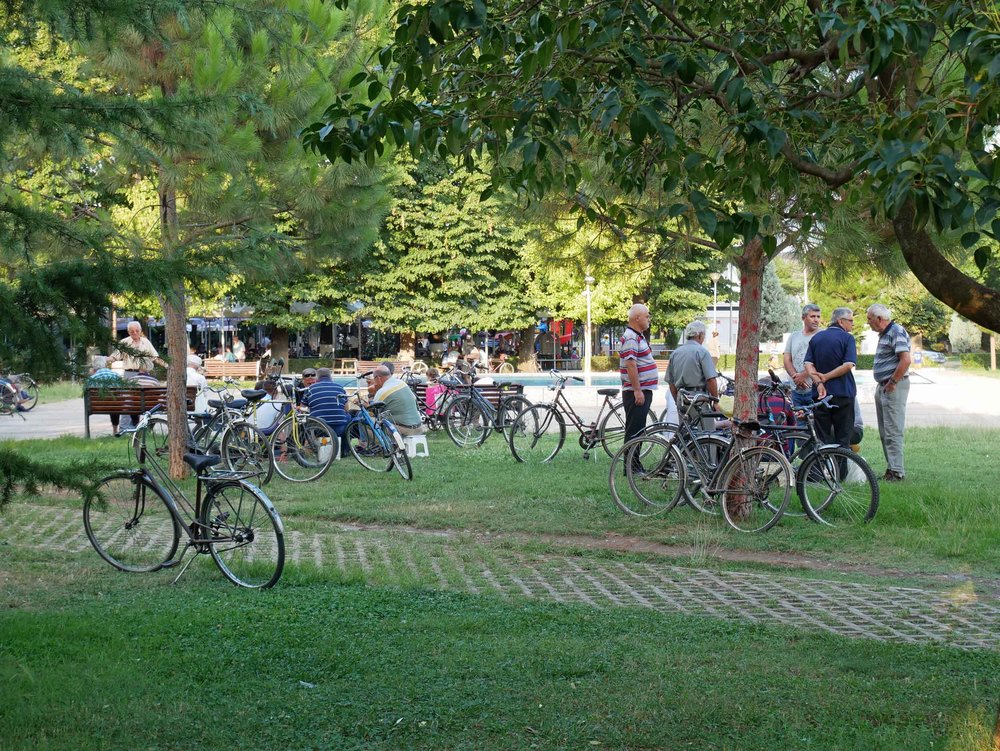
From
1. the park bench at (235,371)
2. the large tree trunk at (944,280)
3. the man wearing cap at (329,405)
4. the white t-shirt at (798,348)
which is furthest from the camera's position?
the park bench at (235,371)

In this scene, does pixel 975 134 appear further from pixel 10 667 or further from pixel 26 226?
pixel 10 667

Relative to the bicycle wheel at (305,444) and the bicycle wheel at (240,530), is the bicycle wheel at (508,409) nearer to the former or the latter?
the bicycle wheel at (305,444)

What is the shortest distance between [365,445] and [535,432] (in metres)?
2.60

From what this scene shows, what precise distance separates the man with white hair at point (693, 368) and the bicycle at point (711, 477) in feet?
4.05

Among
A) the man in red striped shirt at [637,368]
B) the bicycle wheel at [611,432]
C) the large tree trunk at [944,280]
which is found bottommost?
the bicycle wheel at [611,432]

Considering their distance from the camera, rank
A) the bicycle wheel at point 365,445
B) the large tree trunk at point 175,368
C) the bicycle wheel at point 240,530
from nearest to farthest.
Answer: the bicycle wheel at point 240,530, the large tree trunk at point 175,368, the bicycle wheel at point 365,445

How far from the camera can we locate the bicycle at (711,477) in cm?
937

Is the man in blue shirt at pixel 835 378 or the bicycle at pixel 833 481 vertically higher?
the man in blue shirt at pixel 835 378

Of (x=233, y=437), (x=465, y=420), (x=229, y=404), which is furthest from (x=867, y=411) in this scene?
(x=233, y=437)

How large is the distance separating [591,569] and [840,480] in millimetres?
2726

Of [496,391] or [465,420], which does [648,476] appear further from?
[496,391]

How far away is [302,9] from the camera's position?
11.8 metres

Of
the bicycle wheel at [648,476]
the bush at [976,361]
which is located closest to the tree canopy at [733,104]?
the bicycle wheel at [648,476]

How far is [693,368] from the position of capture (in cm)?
1155
